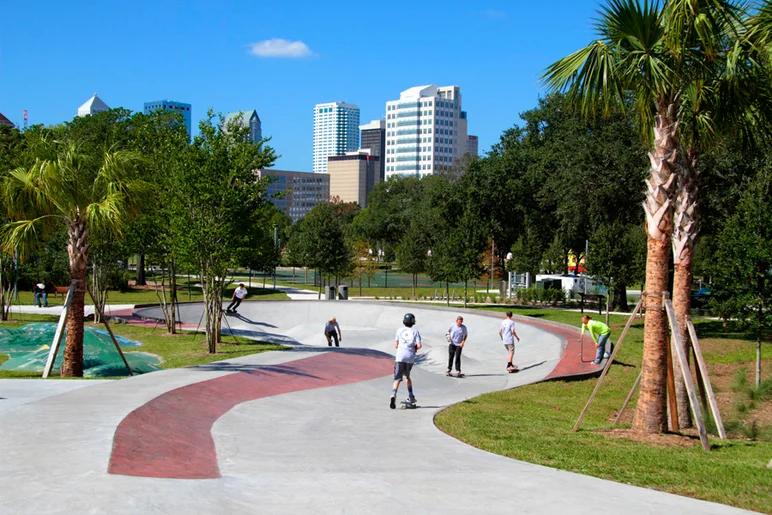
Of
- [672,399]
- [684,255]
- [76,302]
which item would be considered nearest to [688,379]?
[672,399]

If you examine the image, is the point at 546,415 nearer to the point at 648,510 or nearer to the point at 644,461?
the point at 644,461

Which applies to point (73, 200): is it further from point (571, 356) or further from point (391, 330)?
point (391, 330)

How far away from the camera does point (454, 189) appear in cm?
5388

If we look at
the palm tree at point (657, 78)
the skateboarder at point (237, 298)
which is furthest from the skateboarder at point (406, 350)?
the skateboarder at point (237, 298)

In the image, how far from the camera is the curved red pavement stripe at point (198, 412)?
294 inches

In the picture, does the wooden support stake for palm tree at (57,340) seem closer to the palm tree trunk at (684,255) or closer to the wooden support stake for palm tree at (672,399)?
the wooden support stake for palm tree at (672,399)

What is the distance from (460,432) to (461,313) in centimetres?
2265

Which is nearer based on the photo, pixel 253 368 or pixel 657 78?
pixel 657 78

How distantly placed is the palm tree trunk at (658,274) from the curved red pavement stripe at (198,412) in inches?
255

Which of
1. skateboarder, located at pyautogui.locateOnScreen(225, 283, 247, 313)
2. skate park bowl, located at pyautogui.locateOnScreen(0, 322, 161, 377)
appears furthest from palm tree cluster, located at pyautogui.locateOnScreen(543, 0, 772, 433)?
skateboarder, located at pyautogui.locateOnScreen(225, 283, 247, 313)

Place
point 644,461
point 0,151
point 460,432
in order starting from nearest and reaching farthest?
point 644,461 < point 460,432 < point 0,151

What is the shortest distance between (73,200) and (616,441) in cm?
1273

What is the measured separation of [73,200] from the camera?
15.7 m

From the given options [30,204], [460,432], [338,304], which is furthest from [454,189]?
[460,432]
